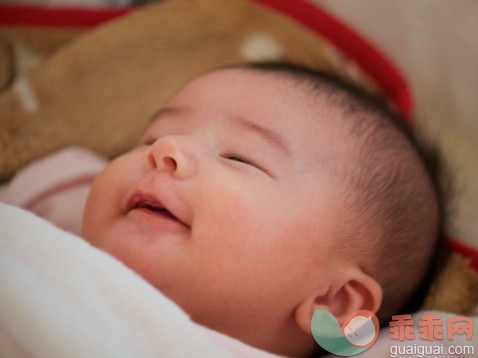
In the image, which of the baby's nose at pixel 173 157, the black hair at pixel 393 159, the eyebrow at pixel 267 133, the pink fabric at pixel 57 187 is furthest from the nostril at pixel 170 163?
the pink fabric at pixel 57 187

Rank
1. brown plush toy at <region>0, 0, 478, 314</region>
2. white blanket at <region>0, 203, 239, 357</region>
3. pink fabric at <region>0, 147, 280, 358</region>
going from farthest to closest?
brown plush toy at <region>0, 0, 478, 314</region>, pink fabric at <region>0, 147, 280, 358</region>, white blanket at <region>0, 203, 239, 357</region>

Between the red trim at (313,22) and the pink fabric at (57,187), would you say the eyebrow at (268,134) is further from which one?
the red trim at (313,22)

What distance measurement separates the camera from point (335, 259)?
2.83ft

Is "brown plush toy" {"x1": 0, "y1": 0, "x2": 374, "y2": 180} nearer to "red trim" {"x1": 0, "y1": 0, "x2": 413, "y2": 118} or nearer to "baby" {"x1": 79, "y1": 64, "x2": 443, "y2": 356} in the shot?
"red trim" {"x1": 0, "y1": 0, "x2": 413, "y2": 118}

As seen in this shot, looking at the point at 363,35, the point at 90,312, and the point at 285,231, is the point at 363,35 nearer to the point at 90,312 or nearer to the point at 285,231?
the point at 285,231

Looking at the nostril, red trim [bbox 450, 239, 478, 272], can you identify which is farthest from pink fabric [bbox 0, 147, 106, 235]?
red trim [bbox 450, 239, 478, 272]

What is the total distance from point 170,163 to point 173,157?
17 mm

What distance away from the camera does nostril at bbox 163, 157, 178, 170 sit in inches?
32.9

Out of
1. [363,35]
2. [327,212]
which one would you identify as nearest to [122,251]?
[327,212]

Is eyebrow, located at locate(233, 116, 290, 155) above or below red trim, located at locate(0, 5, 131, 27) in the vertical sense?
below

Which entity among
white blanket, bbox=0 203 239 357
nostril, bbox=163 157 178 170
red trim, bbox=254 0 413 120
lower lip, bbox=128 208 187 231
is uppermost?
red trim, bbox=254 0 413 120

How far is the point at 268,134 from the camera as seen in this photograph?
89 centimetres

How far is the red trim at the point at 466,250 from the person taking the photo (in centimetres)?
107

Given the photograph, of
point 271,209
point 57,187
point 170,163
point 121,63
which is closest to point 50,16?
point 121,63
